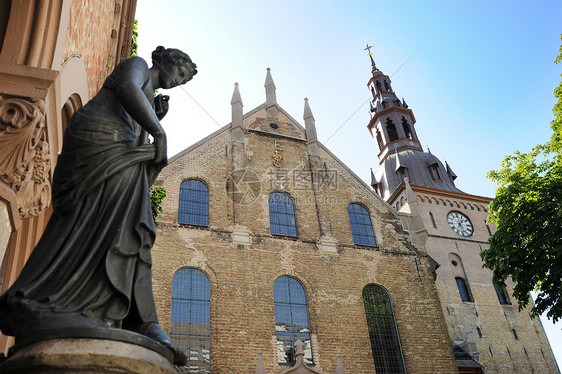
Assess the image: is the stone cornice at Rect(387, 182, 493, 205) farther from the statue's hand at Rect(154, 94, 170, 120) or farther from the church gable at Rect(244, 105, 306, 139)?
the statue's hand at Rect(154, 94, 170, 120)

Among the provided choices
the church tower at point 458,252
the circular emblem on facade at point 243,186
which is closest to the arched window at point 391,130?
the church tower at point 458,252

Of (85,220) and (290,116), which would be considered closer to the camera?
(85,220)

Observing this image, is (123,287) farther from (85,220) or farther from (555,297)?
(555,297)

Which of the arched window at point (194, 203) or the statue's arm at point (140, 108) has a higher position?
the arched window at point (194, 203)

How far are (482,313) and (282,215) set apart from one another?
55.1 feet

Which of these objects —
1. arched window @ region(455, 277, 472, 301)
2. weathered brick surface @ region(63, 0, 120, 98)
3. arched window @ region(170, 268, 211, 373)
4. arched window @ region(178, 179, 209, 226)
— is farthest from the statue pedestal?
arched window @ region(455, 277, 472, 301)

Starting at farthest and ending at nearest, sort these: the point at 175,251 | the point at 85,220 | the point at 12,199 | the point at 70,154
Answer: the point at 175,251
the point at 12,199
the point at 70,154
the point at 85,220

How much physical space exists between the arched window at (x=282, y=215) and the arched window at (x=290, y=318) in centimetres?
168

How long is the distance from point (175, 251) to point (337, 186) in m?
6.65

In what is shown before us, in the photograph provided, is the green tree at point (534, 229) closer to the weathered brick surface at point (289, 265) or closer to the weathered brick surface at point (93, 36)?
the weathered brick surface at point (289, 265)

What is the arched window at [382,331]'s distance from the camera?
1357 centimetres

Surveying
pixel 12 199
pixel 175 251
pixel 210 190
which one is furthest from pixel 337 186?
pixel 12 199

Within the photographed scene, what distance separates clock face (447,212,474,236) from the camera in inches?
1219

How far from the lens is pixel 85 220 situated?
87.3 inches
